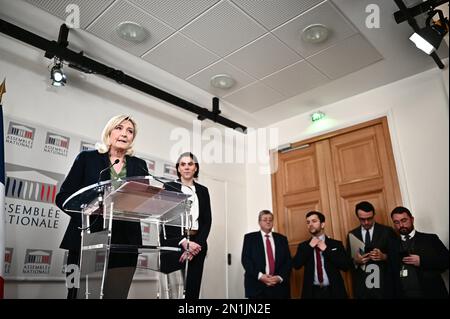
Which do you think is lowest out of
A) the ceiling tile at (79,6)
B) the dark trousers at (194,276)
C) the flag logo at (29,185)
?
the dark trousers at (194,276)

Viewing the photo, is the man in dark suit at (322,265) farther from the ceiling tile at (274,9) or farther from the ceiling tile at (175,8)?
the ceiling tile at (175,8)

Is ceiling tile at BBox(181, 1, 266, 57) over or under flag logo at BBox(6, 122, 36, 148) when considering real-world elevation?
over

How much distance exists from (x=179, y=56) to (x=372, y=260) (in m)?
2.60

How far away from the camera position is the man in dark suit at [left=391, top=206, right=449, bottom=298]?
2846 millimetres

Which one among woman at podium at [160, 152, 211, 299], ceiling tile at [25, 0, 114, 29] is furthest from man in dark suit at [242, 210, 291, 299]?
ceiling tile at [25, 0, 114, 29]

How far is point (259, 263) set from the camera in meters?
3.66

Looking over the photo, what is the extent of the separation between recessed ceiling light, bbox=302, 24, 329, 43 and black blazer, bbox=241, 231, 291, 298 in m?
2.06

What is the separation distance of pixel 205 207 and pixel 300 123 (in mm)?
2336

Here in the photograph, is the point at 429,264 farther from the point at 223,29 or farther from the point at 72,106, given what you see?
the point at 72,106

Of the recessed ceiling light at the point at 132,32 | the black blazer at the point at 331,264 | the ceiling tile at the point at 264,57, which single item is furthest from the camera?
the black blazer at the point at 331,264

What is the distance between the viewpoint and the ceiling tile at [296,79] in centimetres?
359

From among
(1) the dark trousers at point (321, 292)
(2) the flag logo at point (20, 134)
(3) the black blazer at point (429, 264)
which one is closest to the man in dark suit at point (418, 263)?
(3) the black blazer at point (429, 264)

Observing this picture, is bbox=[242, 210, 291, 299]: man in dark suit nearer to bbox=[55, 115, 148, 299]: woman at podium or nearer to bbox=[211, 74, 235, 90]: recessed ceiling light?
bbox=[211, 74, 235, 90]: recessed ceiling light

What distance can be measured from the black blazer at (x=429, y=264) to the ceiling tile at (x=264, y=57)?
79.0 inches
